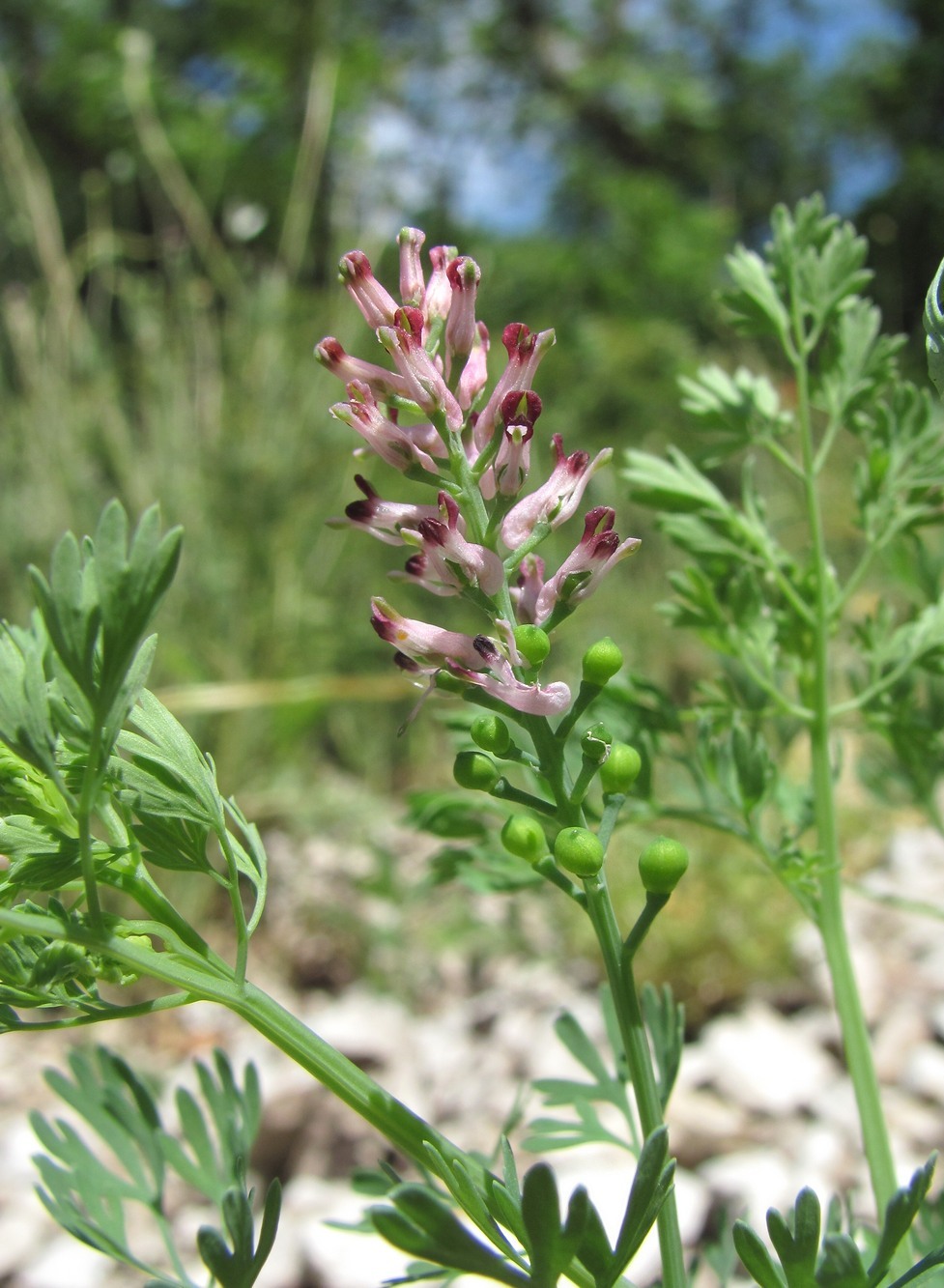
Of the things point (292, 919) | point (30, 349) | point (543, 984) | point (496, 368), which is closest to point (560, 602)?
point (543, 984)

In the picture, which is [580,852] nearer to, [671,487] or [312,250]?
[671,487]

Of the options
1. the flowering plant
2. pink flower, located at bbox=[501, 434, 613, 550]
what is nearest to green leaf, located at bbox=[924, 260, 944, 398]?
the flowering plant

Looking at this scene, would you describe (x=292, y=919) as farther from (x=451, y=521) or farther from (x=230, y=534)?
(x=451, y=521)

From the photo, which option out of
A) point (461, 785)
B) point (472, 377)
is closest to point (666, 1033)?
point (461, 785)

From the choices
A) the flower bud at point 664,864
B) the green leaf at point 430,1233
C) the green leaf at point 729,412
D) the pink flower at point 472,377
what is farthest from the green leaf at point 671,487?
the green leaf at point 430,1233

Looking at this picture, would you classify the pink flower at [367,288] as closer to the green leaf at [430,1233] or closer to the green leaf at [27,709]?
the green leaf at [27,709]

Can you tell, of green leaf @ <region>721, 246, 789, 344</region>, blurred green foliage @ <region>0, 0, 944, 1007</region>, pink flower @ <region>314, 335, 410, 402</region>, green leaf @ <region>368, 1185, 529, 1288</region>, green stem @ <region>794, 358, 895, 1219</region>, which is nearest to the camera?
green leaf @ <region>368, 1185, 529, 1288</region>

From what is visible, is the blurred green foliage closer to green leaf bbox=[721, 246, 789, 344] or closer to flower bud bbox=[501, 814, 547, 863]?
flower bud bbox=[501, 814, 547, 863]
